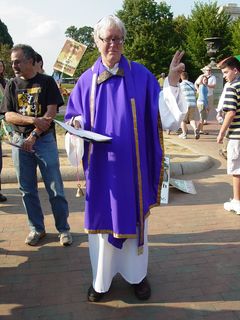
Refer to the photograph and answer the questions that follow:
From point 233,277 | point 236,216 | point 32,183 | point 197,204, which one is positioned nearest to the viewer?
point 233,277

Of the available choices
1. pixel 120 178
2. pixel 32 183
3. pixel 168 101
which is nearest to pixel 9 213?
pixel 32 183

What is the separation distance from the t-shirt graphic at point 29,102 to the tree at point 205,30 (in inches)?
1452

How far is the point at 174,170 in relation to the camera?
21.7ft

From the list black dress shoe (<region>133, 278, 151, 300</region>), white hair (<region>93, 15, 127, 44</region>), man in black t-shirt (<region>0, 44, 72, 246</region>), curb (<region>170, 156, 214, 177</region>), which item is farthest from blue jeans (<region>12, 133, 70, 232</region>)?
curb (<region>170, 156, 214, 177</region>)

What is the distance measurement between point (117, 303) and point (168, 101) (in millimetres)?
1600

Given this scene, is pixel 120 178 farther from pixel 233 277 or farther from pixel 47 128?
pixel 233 277

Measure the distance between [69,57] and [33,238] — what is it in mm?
6154

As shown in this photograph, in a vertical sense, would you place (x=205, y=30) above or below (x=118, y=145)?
above

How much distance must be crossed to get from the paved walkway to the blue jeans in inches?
16.6

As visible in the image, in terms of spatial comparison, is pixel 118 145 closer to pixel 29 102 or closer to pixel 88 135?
pixel 88 135

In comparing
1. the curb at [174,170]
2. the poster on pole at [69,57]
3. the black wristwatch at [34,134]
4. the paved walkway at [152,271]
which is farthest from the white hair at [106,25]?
the poster on pole at [69,57]

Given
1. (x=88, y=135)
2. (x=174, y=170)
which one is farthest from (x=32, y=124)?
(x=174, y=170)

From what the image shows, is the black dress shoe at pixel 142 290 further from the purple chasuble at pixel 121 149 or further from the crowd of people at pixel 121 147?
the purple chasuble at pixel 121 149

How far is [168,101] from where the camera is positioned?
111 inches
